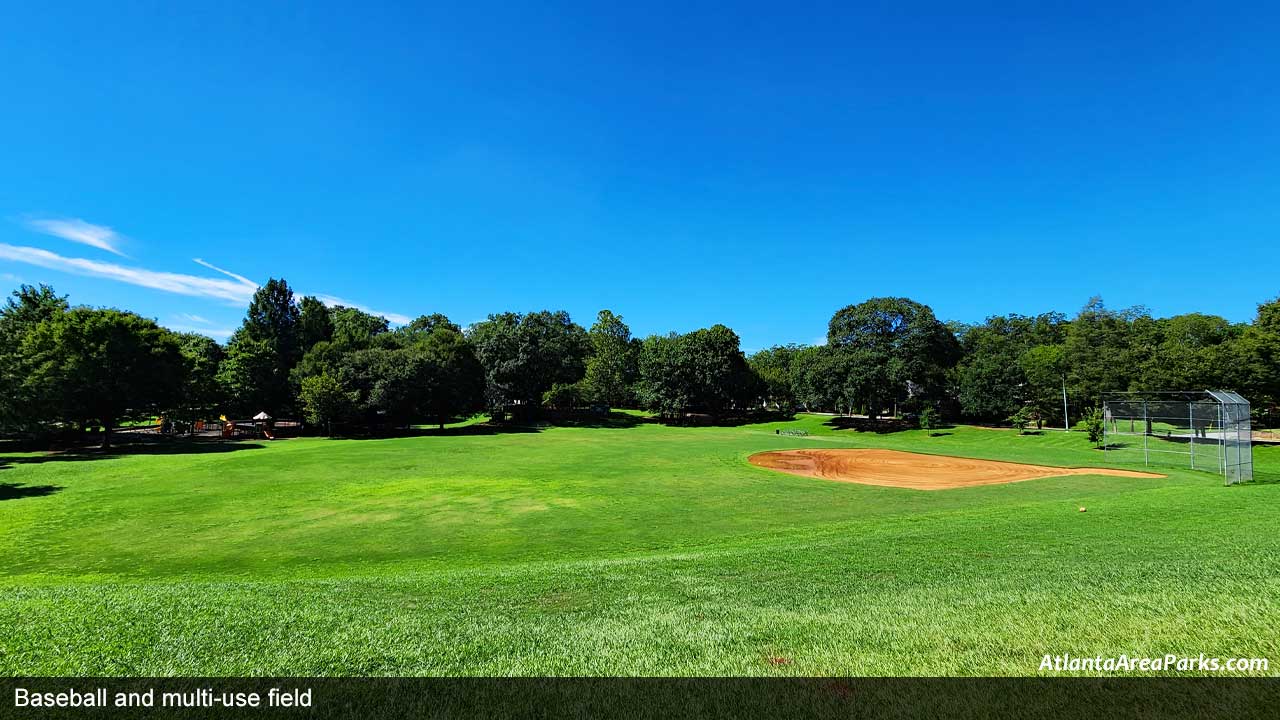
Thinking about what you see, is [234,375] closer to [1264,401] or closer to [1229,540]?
[1229,540]

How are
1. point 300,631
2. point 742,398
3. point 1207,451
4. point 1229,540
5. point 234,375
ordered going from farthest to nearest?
point 742,398
point 234,375
point 1207,451
point 1229,540
point 300,631

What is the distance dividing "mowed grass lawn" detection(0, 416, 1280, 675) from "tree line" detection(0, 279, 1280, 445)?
62.5 feet

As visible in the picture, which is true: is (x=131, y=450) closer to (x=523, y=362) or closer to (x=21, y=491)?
(x=21, y=491)

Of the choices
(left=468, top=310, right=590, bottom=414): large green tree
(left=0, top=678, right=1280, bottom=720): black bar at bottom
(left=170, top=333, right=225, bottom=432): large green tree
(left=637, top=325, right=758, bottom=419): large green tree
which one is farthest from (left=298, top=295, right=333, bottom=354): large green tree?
(left=0, top=678, right=1280, bottom=720): black bar at bottom

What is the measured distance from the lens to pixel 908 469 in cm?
2995

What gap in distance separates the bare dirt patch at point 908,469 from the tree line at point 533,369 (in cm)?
2421

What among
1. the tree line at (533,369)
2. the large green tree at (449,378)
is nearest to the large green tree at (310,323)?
the tree line at (533,369)

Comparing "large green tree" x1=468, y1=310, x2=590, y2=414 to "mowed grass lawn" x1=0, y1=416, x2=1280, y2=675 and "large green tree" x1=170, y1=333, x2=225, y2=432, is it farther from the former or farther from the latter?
"mowed grass lawn" x1=0, y1=416, x2=1280, y2=675

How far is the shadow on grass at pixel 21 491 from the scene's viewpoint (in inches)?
756

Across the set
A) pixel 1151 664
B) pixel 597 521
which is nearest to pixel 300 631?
pixel 1151 664

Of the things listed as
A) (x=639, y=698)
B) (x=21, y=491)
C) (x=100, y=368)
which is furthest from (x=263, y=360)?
(x=639, y=698)

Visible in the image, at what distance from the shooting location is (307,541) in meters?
13.7

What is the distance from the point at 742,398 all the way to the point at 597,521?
63409mm

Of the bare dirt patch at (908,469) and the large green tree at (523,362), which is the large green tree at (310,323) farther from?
the bare dirt patch at (908,469)
